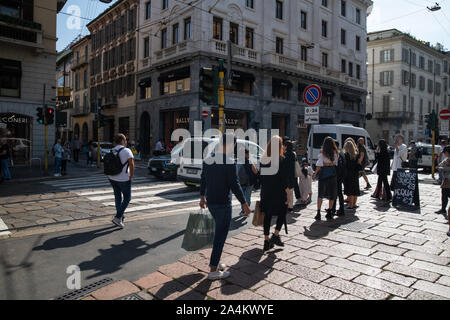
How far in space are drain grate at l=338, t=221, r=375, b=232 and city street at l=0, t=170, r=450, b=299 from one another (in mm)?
19

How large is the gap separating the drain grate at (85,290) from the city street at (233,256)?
0.09m

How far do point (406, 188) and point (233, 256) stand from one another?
5.82 metres

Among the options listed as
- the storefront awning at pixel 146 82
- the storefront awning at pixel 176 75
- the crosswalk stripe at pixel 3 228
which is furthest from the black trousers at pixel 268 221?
the storefront awning at pixel 146 82

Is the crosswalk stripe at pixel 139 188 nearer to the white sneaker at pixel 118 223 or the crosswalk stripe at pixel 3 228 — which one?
the crosswalk stripe at pixel 3 228

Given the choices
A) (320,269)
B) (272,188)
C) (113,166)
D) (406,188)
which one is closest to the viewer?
(320,269)

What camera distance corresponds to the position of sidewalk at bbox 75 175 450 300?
3.46m

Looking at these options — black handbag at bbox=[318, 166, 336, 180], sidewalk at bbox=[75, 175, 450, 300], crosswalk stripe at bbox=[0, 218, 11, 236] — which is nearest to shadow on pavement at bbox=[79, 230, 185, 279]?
sidewalk at bbox=[75, 175, 450, 300]

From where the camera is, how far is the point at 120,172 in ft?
20.2

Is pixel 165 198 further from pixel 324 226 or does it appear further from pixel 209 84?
pixel 324 226

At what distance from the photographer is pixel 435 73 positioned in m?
50.5

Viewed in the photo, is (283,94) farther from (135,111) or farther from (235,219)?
(235,219)

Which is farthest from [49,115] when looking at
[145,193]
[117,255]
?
[117,255]
